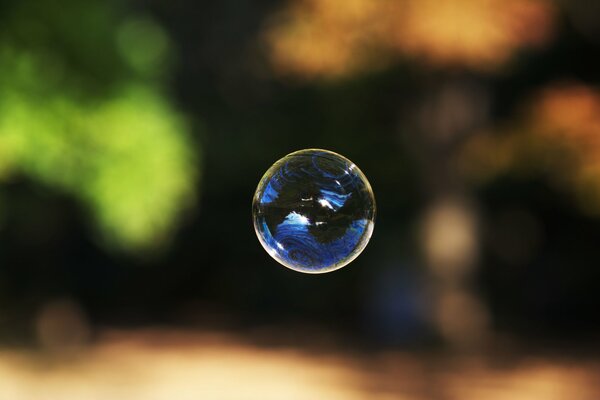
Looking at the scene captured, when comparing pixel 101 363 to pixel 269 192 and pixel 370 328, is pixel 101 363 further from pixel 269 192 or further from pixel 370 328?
pixel 269 192

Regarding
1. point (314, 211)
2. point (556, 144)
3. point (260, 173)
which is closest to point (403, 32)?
point (556, 144)

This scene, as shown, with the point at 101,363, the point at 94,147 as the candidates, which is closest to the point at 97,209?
the point at 94,147

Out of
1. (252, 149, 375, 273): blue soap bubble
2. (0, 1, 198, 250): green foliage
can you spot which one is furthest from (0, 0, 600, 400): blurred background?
(252, 149, 375, 273): blue soap bubble

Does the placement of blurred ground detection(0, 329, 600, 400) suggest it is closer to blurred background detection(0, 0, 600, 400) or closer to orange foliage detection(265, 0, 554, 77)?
blurred background detection(0, 0, 600, 400)

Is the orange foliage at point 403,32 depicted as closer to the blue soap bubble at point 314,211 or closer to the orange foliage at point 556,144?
the orange foliage at point 556,144

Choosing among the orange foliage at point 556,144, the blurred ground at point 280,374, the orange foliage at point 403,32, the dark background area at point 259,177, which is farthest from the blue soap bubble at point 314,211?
the blurred ground at point 280,374

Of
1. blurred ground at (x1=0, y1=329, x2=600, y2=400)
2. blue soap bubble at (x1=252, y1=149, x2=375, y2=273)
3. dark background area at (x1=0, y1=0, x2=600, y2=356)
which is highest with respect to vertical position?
dark background area at (x1=0, y1=0, x2=600, y2=356)

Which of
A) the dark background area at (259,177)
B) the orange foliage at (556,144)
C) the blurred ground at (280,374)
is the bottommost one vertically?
the blurred ground at (280,374)
